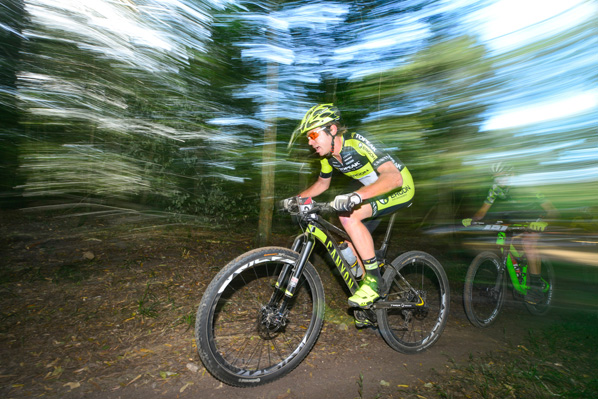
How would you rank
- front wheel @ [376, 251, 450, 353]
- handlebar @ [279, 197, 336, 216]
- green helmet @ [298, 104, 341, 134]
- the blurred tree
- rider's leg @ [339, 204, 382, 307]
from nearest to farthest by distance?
1. handlebar @ [279, 197, 336, 216]
2. green helmet @ [298, 104, 341, 134]
3. rider's leg @ [339, 204, 382, 307]
4. front wheel @ [376, 251, 450, 353]
5. the blurred tree

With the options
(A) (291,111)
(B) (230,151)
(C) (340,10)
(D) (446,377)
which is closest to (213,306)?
(D) (446,377)

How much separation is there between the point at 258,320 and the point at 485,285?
10.8 ft

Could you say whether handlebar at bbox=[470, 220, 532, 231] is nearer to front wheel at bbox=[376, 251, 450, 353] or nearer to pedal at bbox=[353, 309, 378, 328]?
front wheel at bbox=[376, 251, 450, 353]

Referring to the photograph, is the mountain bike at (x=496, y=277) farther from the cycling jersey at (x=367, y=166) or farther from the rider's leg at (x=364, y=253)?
the rider's leg at (x=364, y=253)

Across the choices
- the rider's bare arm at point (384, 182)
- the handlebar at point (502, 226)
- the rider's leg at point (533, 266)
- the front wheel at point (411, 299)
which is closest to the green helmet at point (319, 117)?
the rider's bare arm at point (384, 182)

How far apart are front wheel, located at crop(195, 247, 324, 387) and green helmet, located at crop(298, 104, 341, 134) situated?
1127 mm

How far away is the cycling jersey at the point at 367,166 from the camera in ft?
9.37

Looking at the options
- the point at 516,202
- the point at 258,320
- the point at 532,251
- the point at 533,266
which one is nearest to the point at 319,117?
the point at 258,320

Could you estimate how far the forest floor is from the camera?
2.48m

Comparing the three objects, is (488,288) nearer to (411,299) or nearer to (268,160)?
(411,299)

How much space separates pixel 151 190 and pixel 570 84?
7917 mm

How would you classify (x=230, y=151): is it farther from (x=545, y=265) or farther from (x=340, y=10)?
(x=545, y=265)

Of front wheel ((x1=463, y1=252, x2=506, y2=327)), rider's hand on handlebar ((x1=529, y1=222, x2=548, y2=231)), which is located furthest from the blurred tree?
rider's hand on handlebar ((x1=529, y1=222, x2=548, y2=231))

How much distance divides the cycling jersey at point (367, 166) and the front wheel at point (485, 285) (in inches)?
61.0
